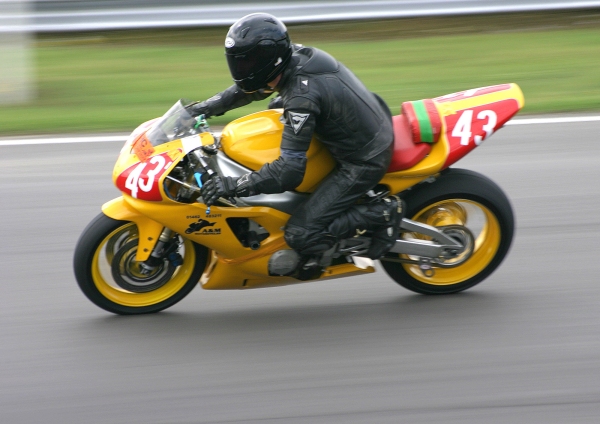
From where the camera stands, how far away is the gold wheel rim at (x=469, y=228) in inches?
180

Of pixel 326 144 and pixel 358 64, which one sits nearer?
pixel 326 144

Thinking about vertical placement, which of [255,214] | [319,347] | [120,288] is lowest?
[319,347]

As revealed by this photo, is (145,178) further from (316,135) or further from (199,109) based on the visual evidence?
(316,135)

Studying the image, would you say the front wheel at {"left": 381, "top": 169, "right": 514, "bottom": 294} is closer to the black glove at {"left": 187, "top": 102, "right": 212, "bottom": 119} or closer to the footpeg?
the footpeg

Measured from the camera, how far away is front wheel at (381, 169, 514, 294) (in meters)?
4.43

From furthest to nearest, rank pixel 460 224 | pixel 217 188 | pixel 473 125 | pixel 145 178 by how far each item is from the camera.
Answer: pixel 460 224 → pixel 473 125 → pixel 145 178 → pixel 217 188

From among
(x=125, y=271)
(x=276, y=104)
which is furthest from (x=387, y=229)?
(x=125, y=271)

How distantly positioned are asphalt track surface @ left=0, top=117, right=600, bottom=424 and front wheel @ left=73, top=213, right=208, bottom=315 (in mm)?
117

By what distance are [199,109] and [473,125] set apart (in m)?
1.43

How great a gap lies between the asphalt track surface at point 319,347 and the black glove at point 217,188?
82 centimetres

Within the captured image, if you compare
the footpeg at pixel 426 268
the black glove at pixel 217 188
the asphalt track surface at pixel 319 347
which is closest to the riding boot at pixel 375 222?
the footpeg at pixel 426 268

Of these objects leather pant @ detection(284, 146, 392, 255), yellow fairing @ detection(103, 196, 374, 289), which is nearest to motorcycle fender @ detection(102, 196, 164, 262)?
yellow fairing @ detection(103, 196, 374, 289)

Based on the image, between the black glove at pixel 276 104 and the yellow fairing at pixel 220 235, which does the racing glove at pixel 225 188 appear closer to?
the yellow fairing at pixel 220 235

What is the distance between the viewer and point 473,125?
4.34 metres
